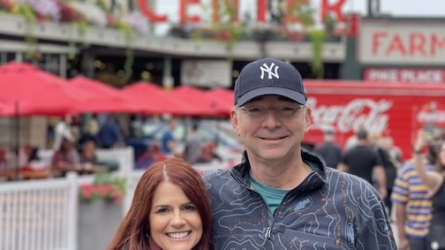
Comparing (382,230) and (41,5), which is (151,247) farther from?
(41,5)

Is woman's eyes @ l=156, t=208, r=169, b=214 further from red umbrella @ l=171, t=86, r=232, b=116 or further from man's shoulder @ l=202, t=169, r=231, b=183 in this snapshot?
red umbrella @ l=171, t=86, r=232, b=116

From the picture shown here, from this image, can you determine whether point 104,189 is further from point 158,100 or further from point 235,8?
point 235,8

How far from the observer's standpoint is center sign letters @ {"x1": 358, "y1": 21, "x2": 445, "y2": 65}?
97.6 feet

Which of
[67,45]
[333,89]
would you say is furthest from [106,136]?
[333,89]

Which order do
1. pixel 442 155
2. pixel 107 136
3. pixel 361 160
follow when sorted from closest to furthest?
1. pixel 442 155
2. pixel 361 160
3. pixel 107 136

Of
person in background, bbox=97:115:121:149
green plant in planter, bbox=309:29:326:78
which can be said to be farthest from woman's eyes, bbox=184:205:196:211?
green plant in planter, bbox=309:29:326:78

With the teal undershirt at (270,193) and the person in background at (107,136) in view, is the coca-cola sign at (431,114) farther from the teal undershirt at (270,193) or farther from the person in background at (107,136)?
the teal undershirt at (270,193)

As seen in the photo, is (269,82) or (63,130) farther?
(63,130)

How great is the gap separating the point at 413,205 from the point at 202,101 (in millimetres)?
15193

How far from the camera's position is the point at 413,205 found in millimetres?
7598

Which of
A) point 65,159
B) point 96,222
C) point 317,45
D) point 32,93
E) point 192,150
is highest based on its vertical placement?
point 32,93

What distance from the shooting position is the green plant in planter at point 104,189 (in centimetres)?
1104

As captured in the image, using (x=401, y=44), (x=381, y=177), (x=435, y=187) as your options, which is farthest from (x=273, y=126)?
(x=401, y=44)

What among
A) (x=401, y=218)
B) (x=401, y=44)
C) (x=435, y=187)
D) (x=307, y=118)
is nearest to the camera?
(x=307, y=118)
